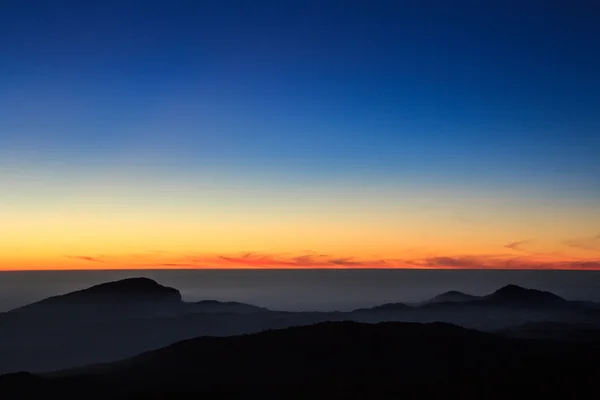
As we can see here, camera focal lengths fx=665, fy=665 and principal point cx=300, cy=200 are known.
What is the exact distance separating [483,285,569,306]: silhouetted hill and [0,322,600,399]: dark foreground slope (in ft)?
194

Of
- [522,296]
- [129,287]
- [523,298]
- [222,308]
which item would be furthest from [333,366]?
[129,287]

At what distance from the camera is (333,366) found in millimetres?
33469

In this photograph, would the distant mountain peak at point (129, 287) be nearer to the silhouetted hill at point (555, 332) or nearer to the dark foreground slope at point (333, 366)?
the silhouetted hill at point (555, 332)

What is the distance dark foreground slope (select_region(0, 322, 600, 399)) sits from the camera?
29812 mm

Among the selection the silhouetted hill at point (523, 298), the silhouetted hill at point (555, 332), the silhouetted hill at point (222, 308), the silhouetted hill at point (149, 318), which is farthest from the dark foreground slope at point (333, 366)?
the silhouetted hill at point (222, 308)

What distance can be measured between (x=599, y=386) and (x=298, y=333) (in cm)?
1638

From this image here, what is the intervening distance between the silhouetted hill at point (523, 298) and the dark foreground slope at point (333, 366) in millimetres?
59045

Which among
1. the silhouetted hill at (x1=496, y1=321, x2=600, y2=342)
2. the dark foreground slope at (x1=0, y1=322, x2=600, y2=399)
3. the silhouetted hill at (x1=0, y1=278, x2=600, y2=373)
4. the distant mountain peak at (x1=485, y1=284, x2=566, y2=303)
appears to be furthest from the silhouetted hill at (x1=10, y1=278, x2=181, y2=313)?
the dark foreground slope at (x1=0, y1=322, x2=600, y2=399)

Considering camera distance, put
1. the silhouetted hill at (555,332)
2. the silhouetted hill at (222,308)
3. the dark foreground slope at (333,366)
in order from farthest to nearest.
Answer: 1. the silhouetted hill at (222,308)
2. the silhouetted hill at (555,332)
3. the dark foreground slope at (333,366)

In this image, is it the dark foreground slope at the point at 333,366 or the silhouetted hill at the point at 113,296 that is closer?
the dark foreground slope at the point at 333,366

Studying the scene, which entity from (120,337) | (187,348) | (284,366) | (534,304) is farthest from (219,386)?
(534,304)

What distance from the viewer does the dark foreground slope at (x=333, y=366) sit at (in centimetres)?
2981

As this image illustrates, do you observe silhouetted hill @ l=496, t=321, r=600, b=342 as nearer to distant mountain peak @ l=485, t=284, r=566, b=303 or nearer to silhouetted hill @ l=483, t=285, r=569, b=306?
silhouetted hill @ l=483, t=285, r=569, b=306

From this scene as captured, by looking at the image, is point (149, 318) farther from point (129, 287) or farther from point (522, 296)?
point (522, 296)
